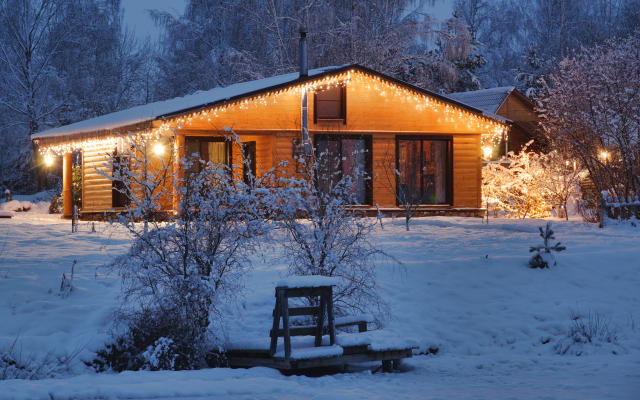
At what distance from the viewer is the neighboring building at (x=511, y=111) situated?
31.2 metres

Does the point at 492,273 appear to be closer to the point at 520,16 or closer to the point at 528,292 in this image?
the point at 528,292

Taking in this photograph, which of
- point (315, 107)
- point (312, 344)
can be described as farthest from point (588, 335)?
point (315, 107)

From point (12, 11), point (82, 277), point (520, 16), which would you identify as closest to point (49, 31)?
point (12, 11)

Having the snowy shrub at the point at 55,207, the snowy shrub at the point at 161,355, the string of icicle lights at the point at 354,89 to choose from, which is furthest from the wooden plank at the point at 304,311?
the snowy shrub at the point at 55,207

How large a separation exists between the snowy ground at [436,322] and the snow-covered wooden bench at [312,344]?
0.63 feet

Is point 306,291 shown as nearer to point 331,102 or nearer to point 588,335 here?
point 588,335

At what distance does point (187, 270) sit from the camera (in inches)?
274

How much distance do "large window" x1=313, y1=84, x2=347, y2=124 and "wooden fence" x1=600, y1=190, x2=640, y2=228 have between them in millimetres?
7354

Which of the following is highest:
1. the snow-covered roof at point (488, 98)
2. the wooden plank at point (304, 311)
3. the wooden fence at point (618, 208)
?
the snow-covered roof at point (488, 98)

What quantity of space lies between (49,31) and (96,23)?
109 inches

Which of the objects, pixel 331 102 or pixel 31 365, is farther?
pixel 331 102

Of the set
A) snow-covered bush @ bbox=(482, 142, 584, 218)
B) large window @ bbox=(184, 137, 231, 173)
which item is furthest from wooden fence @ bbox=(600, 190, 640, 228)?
large window @ bbox=(184, 137, 231, 173)

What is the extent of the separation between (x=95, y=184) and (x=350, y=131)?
8327 mm

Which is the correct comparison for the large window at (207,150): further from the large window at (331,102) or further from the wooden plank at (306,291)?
the wooden plank at (306,291)
